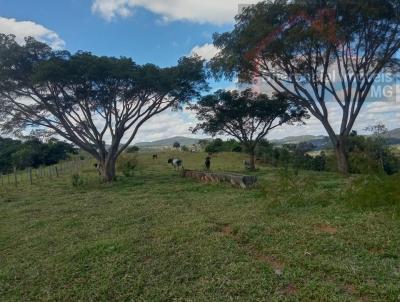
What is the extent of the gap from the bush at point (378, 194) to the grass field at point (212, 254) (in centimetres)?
28

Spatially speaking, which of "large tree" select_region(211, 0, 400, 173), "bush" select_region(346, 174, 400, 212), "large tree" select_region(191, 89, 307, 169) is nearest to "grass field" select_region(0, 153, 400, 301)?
"bush" select_region(346, 174, 400, 212)

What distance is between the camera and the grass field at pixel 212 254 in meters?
3.79

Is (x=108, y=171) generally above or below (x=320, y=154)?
above

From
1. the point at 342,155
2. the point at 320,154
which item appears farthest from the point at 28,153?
the point at 342,155

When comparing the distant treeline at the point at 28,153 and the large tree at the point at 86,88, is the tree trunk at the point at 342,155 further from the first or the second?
the distant treeline at the point at 28,153


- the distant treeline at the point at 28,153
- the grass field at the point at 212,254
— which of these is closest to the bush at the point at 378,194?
the grass field at the point at 212,254

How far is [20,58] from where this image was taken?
16.0 metres

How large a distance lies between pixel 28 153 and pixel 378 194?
42397mm

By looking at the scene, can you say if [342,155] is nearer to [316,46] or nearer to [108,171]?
[316,46]

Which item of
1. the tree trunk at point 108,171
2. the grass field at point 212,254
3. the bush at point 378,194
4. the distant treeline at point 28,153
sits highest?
the distant treeline at point 28,153

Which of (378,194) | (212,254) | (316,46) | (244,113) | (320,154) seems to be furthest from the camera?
(320,154)

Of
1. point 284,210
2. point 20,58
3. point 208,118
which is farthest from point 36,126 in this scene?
point 284,210

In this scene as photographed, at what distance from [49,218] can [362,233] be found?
24.0 ft

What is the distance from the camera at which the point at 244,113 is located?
23.4m
